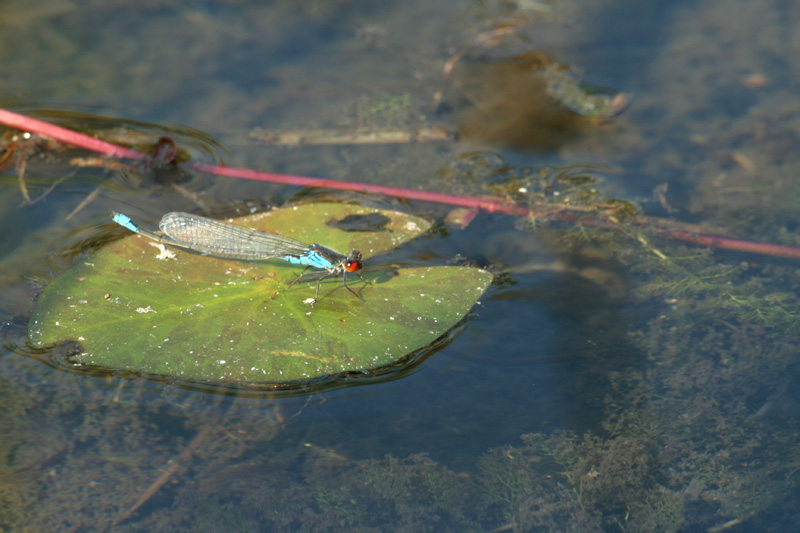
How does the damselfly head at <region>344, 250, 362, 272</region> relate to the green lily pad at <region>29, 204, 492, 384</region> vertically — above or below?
above

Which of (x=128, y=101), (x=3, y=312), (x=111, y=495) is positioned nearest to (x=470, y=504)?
(x=111, y=495)

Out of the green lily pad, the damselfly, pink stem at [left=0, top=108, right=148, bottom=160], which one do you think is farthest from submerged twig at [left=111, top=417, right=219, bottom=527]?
pink stem at [left=0, top=108, right=148, bottom=160]

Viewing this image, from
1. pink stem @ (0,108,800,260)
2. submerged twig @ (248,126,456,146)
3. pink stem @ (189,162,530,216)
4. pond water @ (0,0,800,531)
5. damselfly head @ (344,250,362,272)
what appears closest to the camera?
pond water @ (0,0,800,531)

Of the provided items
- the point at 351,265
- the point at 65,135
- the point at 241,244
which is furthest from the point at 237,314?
the point at 65,135

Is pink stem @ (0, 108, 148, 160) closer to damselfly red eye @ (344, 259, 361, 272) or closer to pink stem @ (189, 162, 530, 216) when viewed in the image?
pink stem @ (189, 162, 530, 216)

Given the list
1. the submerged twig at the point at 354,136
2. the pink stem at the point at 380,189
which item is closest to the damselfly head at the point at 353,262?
the pink stem at the point at 380,189

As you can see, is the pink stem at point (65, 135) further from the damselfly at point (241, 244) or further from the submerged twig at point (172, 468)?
the submerged twig at point (172, 468)
